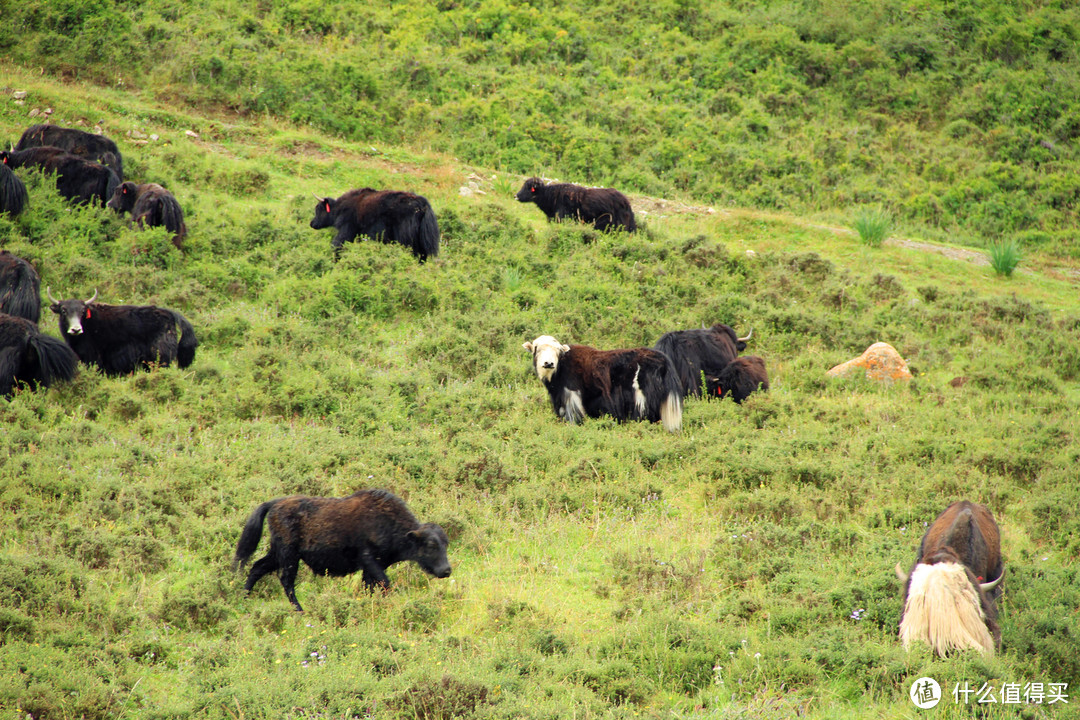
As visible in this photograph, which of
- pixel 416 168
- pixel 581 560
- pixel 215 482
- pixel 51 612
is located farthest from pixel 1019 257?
pixel 51 612

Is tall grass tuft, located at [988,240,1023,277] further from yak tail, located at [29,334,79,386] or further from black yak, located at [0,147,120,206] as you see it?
black yak, located at [0,147,120,206]

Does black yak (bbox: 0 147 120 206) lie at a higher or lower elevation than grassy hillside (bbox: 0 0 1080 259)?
lower

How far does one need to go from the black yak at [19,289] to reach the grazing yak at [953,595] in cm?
1130

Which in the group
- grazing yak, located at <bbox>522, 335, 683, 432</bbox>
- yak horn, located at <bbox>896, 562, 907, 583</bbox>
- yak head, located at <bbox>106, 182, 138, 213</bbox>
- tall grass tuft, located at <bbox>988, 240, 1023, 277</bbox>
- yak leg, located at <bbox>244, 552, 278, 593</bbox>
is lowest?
yak leg, located at <bbox>244, 552, 278, 593</bbox>

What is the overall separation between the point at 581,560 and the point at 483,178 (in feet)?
45.3

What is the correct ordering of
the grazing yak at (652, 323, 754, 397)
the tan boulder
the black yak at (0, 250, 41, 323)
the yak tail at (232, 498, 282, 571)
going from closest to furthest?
the yak tail at (232, 498, 282, 571), the black yak at (0, 250, 41, 323), the grazing yak at (652, 323, 754, 397), the tan boulder

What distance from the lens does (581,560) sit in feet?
26.4

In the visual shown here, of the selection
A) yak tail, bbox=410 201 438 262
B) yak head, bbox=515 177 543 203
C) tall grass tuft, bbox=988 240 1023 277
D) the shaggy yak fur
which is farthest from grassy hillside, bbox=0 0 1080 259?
the shaggy yak fur

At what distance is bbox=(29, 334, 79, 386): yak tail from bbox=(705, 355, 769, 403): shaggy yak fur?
332 inches

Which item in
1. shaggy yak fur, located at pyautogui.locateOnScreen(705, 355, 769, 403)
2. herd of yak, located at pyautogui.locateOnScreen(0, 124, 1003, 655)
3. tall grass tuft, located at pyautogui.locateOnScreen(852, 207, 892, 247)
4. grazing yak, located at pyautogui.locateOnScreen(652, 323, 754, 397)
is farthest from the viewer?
tall grass tuft, located at pyautogui.locateOnScreen(852, 207, 892, 247)

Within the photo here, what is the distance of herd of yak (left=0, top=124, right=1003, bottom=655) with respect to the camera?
675cm

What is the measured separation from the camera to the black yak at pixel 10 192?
47.5 ft

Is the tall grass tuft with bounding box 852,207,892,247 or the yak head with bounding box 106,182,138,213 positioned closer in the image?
the yak head with bounding box 106,182,138,213

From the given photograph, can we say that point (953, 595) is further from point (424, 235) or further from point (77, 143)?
point (77, 143)
